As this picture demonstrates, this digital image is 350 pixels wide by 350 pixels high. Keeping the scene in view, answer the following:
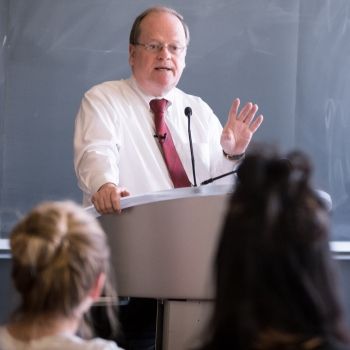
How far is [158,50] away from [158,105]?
9.5 inches

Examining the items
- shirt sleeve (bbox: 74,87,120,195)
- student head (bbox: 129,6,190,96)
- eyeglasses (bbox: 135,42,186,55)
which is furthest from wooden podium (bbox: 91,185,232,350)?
eyeglasses (bbox: 135,42,186,55)

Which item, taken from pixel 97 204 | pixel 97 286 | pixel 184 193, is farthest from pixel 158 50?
pixel 97 286

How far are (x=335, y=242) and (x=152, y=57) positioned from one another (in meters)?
1.64

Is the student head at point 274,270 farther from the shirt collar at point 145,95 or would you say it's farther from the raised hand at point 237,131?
the shirt collar at point 145,95

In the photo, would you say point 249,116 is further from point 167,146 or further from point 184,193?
point 184,193

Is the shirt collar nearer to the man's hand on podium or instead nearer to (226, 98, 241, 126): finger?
(226, 98, 241, 126): finger

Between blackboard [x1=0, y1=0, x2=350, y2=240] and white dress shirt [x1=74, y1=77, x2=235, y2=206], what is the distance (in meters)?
0.90

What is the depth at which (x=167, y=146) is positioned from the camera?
3014mm

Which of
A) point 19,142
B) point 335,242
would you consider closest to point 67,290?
point 19,142

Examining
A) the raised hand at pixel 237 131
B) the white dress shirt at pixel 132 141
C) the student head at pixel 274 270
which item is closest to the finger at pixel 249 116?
the raised hand at pixel 237 131

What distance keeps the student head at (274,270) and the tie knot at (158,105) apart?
1.94 meters

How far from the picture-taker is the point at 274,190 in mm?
1166

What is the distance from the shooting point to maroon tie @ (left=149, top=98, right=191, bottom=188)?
2.95 m

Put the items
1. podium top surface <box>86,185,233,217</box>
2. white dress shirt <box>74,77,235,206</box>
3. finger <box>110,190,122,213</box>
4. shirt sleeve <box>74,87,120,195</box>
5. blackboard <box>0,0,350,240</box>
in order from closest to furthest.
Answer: podium top surface <box>86,185,233,217</box> → finger <box>110,190,122,213</box> → shirt sleeve <box>74,87,120,195</box> → white dress shirt <box>74,77,235,206</box> → blackboard <box>0,0,350,240</box>
